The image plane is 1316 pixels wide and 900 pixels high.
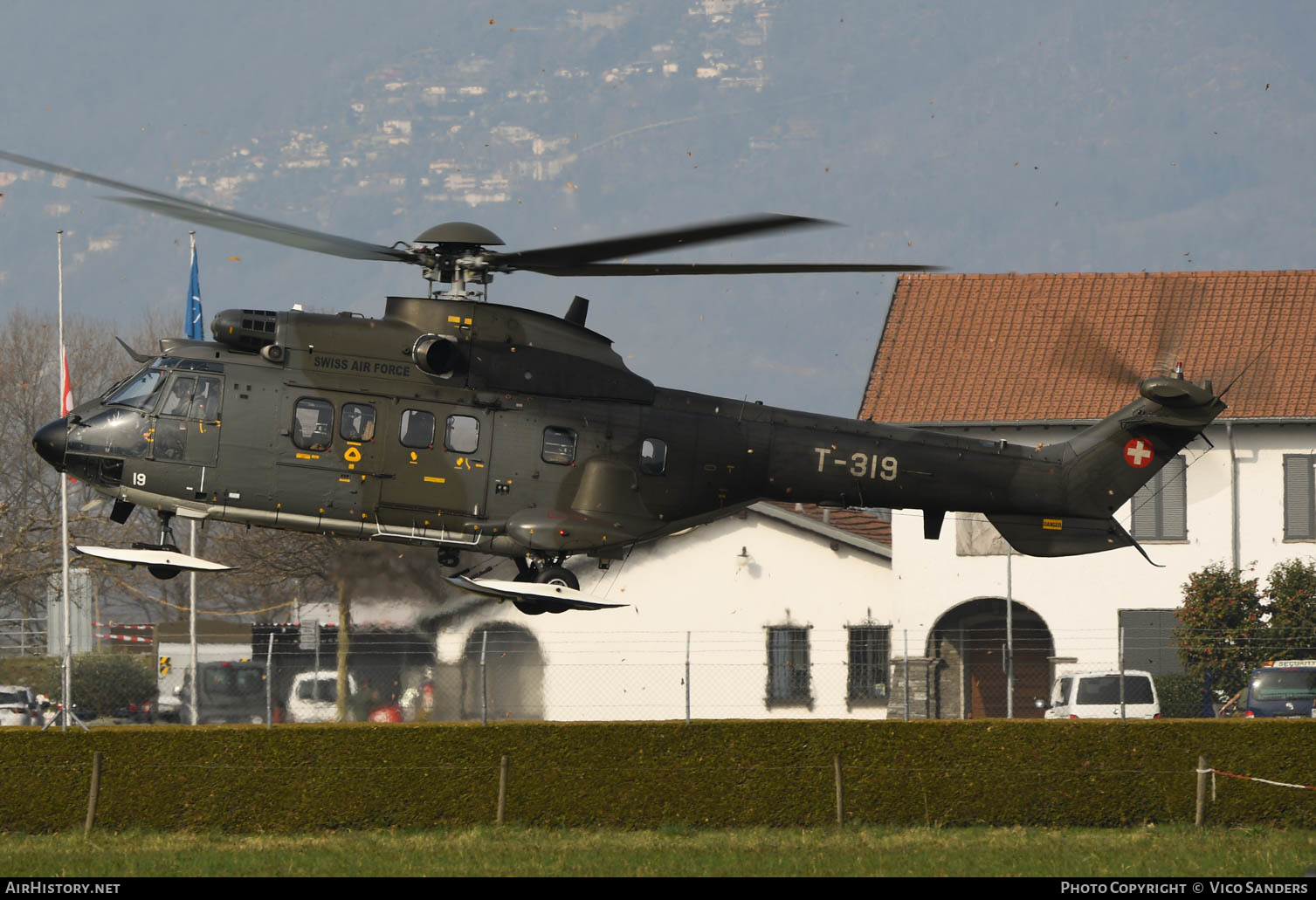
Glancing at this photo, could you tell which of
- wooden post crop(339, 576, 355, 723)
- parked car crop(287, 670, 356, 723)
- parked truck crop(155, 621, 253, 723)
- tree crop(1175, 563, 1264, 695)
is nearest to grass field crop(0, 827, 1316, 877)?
wooden post crop(339, 576, 355, 723)

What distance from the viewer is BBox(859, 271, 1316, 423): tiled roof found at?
42938mm

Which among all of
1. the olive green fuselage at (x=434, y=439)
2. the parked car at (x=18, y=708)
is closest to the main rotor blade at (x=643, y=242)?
the olive green fuselage at (x=434, y=439)

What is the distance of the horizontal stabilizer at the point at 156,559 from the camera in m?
19.7

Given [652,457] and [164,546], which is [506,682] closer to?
[652,457]

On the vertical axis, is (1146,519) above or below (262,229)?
below

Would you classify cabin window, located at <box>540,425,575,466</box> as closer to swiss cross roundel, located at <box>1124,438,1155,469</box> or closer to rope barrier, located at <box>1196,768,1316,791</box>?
swiss cross roundel, located at <box>1124,438,1155,469</box>

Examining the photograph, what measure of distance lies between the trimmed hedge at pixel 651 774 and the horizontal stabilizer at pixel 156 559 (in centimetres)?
512

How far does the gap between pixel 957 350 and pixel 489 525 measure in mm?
26980

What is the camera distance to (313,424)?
20.3 metres

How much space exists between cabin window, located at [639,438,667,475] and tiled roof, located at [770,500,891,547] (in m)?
23.0

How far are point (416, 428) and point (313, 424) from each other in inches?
49.0

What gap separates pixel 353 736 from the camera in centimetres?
2434

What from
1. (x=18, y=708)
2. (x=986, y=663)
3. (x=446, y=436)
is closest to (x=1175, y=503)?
(x=986, y=663)
